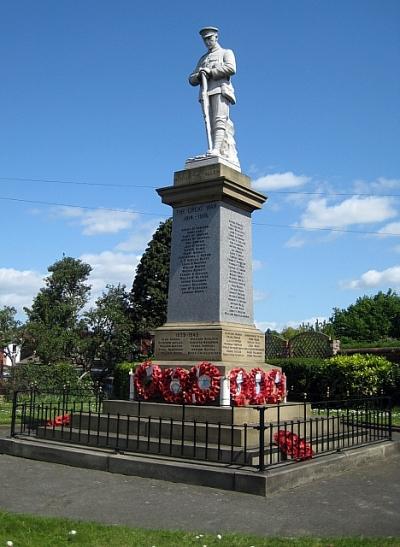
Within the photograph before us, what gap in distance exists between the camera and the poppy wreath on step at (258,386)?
1029 centimetres

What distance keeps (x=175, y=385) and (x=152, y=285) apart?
24.8 meters

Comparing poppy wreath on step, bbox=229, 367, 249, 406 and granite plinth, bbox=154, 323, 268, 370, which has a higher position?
granite plinth, bbox=154, 323, 268, 370

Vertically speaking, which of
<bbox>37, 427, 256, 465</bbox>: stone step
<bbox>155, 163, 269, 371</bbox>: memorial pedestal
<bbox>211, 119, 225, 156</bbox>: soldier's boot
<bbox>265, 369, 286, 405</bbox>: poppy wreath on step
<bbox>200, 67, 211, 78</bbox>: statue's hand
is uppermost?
<bbox>200, 67, 211, 78</bbox>: statue's hand

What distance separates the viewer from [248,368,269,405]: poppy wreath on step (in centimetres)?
1029

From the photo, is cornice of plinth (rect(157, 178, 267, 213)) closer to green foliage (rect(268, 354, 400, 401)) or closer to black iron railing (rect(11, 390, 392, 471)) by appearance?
black iron railing (rect(11, 390, 392, 471))

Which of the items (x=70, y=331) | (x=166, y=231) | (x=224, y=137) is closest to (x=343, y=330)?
(x=166, y=231)

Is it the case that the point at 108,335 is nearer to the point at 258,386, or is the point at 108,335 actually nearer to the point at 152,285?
the point at 152,285

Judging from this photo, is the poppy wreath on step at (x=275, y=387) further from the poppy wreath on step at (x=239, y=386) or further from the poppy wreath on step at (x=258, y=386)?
the poppy wreath on step at (x=239, y=386)

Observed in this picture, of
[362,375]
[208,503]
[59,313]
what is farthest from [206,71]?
[59,313]

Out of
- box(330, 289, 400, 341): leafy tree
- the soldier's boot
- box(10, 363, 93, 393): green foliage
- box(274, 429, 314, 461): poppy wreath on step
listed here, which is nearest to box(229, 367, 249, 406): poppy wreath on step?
box(274, 429, 314, 461): poppy wreath on step

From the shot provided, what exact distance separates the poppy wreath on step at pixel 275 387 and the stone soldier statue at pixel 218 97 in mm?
4196

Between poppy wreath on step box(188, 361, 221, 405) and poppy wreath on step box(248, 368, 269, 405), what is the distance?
2.21 ft

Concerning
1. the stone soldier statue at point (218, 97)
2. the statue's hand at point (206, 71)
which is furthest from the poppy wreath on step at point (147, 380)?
the statue's hand at point (206, 71)

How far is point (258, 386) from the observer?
10.6 m
